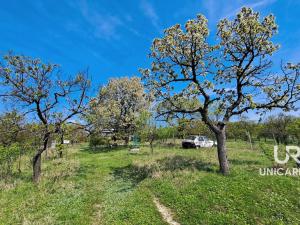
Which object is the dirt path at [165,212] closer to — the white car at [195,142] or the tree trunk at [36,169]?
the tree trunk at [36,169]

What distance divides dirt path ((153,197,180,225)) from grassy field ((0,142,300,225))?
0.22 meters

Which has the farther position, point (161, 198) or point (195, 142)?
point (195, 142)

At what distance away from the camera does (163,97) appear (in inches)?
740

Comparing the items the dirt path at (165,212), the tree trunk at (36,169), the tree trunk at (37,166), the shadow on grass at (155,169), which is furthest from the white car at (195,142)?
the dirt path at (165,212)

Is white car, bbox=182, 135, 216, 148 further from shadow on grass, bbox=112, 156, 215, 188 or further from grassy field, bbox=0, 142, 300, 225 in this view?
grassy field, bbox=0, 142, 300, 225

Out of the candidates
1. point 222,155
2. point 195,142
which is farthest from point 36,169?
point 195,142

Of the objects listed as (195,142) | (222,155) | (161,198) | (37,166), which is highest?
(195,142)

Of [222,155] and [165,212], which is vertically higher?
[222,155]

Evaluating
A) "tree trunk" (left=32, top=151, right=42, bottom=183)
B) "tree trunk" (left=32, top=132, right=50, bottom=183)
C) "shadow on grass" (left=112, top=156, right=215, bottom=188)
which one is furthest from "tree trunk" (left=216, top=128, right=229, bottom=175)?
"tree trunk" (left=32, top=151, right=42, bottom=183)

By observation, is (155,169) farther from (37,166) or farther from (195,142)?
(195,142)

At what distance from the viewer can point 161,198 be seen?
1376 centimetres

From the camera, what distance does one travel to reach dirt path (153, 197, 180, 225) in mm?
10987

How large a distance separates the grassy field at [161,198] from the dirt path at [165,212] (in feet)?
0.71

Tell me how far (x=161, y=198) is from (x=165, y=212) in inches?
69.7
